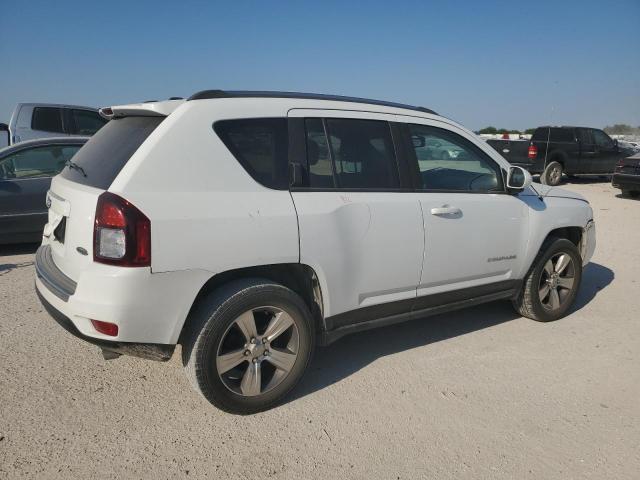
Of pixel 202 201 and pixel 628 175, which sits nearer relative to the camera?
pixel 202 201

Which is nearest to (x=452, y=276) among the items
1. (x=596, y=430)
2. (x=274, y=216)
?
(x=596, y=430)

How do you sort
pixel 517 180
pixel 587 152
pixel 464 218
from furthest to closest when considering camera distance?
1. pixel 587 152
2. pixel 517 180
3. pixel 464 218

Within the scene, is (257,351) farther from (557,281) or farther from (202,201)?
(557,281)

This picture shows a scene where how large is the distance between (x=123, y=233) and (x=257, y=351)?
1.02m

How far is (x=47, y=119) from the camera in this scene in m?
9.38

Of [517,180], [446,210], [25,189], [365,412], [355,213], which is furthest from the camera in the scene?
[25,189]

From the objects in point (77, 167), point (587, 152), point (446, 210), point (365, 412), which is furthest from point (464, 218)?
point (587, 152)

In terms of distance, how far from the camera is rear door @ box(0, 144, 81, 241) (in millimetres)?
5973

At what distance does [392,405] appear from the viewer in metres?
2.99

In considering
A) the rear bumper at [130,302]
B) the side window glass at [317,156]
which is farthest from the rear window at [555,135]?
the rear bumper at [130,302]

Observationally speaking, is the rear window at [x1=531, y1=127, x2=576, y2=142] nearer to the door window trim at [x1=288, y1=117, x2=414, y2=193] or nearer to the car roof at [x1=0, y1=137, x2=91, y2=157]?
the car roof at [x1=0, y1=137, x2=91, y2=157]

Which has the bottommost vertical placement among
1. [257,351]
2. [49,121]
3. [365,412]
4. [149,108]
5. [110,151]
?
[365,412]

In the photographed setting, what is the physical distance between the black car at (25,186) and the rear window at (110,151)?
3.56 m

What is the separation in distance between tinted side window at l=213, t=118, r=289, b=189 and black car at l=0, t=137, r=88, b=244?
Answer: 445 centimetres
